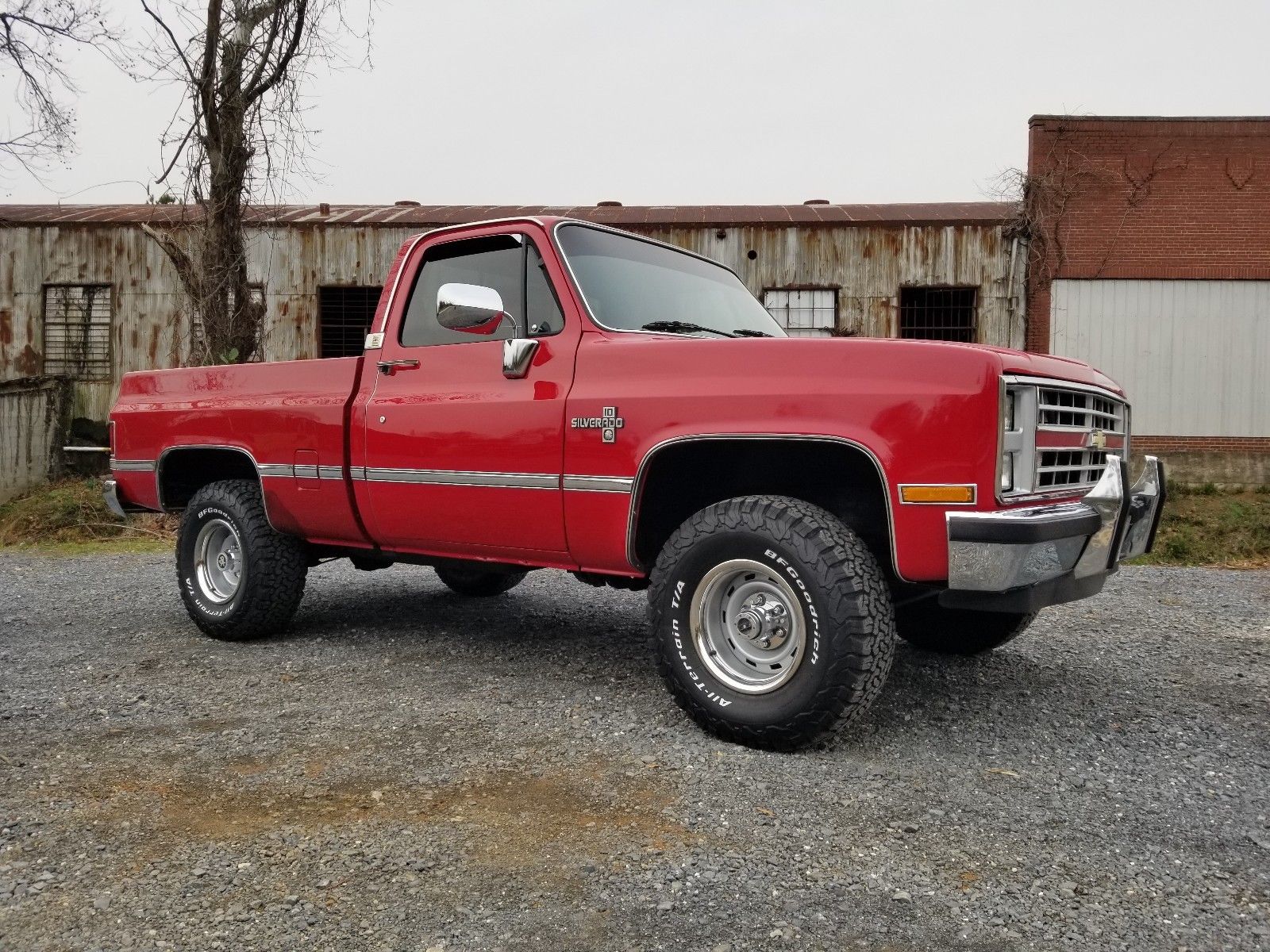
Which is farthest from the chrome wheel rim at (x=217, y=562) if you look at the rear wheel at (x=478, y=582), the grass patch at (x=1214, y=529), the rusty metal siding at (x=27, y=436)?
the rusty metal siding at (x=27, y=436)

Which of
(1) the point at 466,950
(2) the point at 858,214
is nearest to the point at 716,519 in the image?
(1) the point at 466,950

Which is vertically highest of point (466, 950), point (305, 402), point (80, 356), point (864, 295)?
point (864, 295)

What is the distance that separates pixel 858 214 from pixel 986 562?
13736 millimetres

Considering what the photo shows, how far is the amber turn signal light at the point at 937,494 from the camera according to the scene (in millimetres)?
3037

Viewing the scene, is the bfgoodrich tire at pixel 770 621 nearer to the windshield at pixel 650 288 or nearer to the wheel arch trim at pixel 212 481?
the windshield at pixel 650 288

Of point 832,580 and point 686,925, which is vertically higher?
point 832,580

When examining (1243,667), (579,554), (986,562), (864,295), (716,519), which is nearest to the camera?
(986,562)

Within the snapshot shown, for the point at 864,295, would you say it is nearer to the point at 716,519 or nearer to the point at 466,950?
the point at 716,519

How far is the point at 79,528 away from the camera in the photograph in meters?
10.5

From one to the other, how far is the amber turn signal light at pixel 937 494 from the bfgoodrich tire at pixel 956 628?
152cm

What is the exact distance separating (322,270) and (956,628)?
501 inches

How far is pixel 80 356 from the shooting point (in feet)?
50.2

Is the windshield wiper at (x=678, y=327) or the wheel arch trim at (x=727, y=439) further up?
the windshield wiper at (x=678, y=327)

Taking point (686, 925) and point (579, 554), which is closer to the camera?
point (686, 925)
